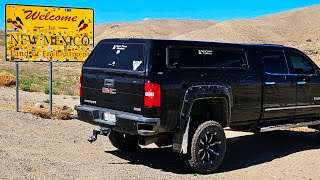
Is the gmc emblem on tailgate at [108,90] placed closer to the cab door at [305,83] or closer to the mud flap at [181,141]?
the mud flap at [181,141]

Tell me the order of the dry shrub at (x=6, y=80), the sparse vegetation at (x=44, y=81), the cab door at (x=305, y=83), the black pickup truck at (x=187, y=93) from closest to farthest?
the black pickup truck at (x=187, y=93) → the cab door at (x=305, y=83) → the dry shrub at (x=6, y=80) → the sparse vegetation at (x=44, y=81)

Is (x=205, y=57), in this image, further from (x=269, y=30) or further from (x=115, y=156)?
(x=269, y=30)

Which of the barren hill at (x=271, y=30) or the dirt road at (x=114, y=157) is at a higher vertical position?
the barren hill at (x=271, y=30)

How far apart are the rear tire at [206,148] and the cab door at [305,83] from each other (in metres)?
2.21

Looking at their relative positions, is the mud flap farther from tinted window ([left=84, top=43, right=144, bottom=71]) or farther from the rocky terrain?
tinted window ([left=84, top=43, right=144, bottom=71])

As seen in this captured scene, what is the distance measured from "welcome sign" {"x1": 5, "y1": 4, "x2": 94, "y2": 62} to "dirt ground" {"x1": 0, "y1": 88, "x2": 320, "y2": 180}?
182 centimetres

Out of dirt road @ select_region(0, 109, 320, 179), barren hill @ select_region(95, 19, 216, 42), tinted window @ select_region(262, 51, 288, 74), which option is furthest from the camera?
barren hill @ select_region(95, 19, 216, 42)

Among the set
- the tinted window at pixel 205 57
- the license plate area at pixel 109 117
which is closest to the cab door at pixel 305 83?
the tinted window at pixel 205 57

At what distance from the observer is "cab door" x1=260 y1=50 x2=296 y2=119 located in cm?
840

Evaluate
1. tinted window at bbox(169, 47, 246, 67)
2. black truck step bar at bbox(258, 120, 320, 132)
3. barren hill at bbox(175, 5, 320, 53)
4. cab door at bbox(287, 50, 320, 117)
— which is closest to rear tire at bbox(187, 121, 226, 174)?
tinted window at bbox(169, 47, 246, 67)

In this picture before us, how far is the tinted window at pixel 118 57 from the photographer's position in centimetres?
705

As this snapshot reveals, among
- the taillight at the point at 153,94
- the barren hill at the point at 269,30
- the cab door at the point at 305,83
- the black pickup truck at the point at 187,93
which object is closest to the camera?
the taillight at the point at 153,94

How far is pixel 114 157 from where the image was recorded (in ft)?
27.2

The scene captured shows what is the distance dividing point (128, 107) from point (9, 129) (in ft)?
12.4
